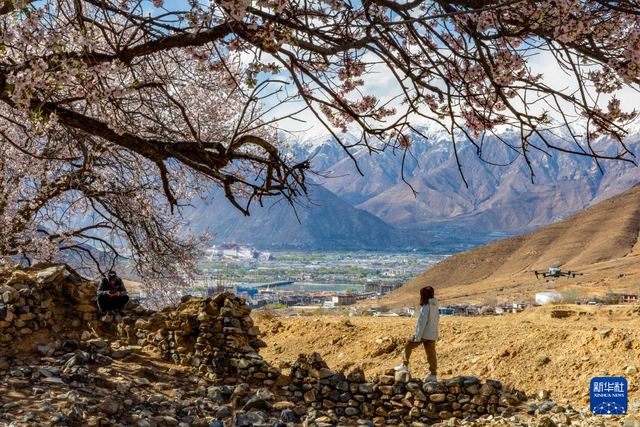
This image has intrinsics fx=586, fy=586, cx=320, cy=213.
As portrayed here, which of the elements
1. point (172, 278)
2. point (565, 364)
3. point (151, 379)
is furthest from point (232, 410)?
point (172, 278)

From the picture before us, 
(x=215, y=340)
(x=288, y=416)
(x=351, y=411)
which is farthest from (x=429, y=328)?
(x=215, y=340)

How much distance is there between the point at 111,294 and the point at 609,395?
7.33m

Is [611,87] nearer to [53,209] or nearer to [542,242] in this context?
[53,209]

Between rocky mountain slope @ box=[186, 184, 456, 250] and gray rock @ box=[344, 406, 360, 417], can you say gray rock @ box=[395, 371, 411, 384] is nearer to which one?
gray rock @ box=[344, 406, 360, 417]

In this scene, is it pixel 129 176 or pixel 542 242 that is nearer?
pixel 129 176

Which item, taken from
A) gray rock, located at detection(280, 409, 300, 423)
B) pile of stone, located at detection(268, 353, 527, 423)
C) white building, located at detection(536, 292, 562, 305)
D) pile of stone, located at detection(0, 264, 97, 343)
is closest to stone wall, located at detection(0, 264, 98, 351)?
pile of stone, located at detection(0, 264, 97, 343)

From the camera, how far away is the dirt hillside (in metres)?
38.4

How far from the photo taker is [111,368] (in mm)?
7617

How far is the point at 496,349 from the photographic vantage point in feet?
34.4

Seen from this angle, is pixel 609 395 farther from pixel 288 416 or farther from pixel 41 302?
pixel 41 302

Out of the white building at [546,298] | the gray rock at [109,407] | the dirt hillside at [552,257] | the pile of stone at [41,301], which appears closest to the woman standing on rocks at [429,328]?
the gray rock at [109,407]

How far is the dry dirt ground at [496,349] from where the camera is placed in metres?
8.88

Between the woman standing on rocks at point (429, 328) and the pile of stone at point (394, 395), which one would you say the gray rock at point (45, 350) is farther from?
the woman standing on rocks at point (429, 328)

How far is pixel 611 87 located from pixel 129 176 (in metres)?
9.09
